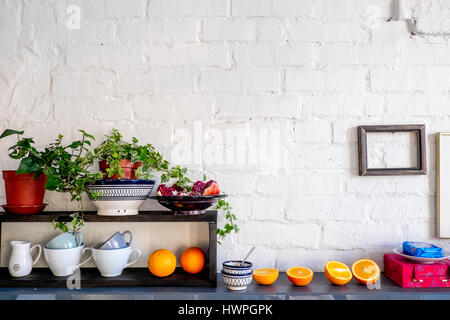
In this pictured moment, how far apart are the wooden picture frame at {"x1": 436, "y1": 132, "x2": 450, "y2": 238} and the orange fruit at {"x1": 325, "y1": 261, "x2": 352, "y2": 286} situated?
449 mm

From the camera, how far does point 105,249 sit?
1233mm

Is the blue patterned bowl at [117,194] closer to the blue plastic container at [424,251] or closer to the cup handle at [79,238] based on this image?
the cup handle at [79,238]

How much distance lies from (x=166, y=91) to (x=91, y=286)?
2.49 ft

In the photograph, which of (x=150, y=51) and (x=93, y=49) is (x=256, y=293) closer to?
(x=150, y=51)

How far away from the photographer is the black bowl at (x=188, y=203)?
1.24 meters

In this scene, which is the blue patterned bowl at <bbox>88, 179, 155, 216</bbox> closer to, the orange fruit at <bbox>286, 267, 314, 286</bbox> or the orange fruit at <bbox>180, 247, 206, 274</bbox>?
the orange fruit at <bbox>180, 247, 206, 274</bbox>

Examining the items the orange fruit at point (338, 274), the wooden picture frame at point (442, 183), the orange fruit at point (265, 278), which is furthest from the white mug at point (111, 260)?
the wooden picture frame at point (442, 183)

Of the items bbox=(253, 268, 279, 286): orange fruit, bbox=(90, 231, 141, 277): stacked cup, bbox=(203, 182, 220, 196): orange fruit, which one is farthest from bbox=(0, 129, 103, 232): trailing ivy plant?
bbox=(253, 268, 279, 286): orange fruit

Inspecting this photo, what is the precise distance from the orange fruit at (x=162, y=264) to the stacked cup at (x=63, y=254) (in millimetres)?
221

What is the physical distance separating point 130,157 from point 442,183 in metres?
1.19

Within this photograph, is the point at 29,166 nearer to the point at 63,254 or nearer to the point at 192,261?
the point at 63,254

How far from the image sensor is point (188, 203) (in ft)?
4.07

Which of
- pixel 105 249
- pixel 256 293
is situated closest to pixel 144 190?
pixel 105 249

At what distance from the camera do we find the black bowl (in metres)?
1.24
